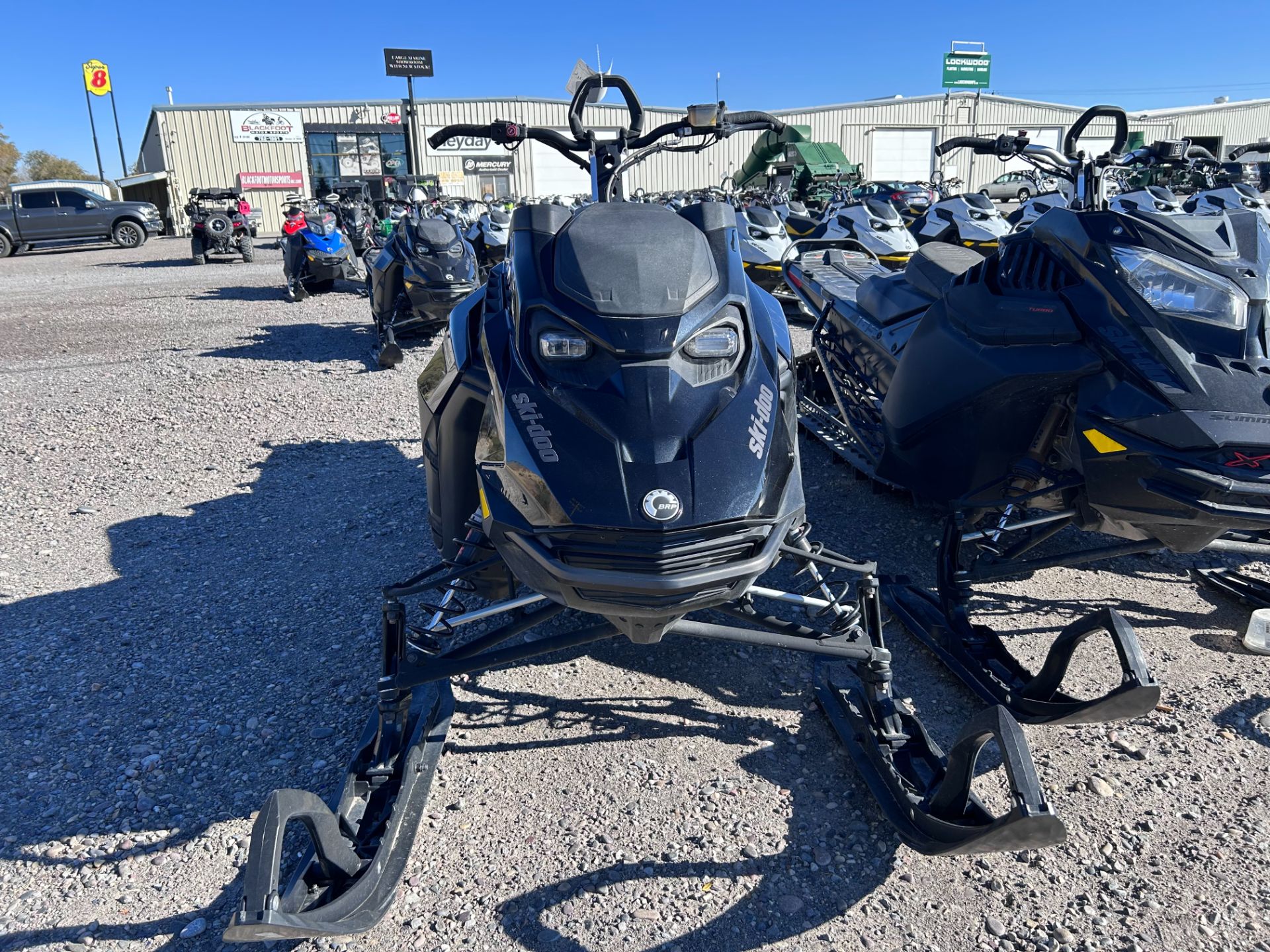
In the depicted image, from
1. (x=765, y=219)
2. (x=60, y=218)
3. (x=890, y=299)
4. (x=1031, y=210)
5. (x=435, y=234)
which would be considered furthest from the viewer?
(x=60, y=218)

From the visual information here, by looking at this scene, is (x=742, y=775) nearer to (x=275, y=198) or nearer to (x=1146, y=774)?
(x=1146, y=774)

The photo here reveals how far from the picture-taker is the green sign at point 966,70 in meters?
39.0

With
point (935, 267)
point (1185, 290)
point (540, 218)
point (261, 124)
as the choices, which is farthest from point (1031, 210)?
point (261, 124)

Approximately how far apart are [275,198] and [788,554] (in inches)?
1550

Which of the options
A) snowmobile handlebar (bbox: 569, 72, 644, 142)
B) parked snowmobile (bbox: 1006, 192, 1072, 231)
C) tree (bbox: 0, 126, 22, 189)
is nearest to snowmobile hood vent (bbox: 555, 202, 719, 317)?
snowmobile handlebar (bbox: 569, 72, 644, 142)

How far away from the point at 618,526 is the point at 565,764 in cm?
104

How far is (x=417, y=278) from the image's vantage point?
7590 mm

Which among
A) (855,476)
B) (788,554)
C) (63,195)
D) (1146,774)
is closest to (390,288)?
(855,476)

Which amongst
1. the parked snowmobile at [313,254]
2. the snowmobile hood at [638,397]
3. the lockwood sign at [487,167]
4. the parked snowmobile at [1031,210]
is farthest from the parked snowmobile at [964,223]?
the lockwood sign at [487,167]

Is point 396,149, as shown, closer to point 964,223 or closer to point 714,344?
point 964,223

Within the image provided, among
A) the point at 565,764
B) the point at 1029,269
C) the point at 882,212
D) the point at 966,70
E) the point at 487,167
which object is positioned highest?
the point at 966,70

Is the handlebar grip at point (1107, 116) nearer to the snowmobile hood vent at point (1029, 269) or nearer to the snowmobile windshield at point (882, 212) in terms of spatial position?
the snowmobile hood vent at point (1029, 269)

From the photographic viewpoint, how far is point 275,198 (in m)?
36.3

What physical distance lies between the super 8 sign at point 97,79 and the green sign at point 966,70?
4169 centimetres
